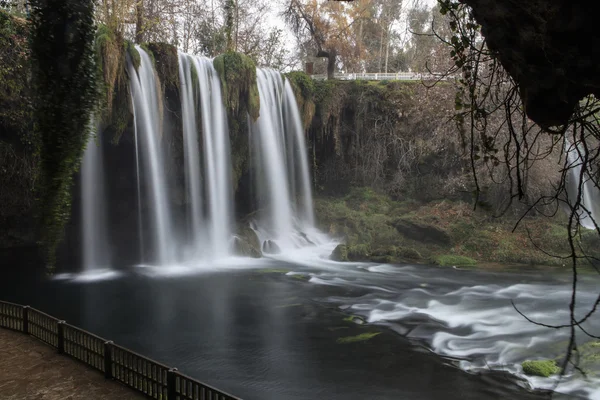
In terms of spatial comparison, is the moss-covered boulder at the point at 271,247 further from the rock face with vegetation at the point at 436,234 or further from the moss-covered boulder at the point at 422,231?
the moss-covered boulder at the point at 422,231

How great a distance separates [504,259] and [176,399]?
1533cm

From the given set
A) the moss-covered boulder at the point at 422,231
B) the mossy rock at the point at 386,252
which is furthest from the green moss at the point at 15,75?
the moss-covered boulder at the point at 422,231

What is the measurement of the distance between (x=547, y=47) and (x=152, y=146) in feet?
51.1

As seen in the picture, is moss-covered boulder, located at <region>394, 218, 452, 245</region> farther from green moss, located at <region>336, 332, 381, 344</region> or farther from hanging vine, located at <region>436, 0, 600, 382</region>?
hanging vine, located at <region>436, 0, 600, 382</region>

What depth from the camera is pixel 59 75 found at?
571 centimetres

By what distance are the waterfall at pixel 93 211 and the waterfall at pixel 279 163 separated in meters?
6.33

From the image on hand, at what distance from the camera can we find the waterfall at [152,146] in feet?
52.7

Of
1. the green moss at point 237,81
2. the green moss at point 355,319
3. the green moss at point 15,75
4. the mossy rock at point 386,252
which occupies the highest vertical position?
the green moss at point 237,81

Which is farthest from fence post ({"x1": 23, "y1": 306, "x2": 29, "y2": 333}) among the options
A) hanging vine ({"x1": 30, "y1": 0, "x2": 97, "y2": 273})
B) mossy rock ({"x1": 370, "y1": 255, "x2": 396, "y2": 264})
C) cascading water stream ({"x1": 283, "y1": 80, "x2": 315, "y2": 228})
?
cascading water stream ({"x1": 283, "y1": 80, "x2": 315, "y2": 228})

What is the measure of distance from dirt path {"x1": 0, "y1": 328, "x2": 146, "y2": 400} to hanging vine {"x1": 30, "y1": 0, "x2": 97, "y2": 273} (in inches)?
51.6

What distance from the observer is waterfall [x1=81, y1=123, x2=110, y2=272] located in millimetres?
16297

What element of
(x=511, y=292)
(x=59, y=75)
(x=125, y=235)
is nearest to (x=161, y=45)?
(x=125, y=235)

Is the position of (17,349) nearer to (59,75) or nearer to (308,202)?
(59,75)

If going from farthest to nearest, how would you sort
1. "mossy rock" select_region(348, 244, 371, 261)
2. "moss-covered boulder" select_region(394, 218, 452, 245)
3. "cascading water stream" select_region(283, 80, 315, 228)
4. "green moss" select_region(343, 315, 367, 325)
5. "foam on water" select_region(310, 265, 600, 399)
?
"cascading water stream" select_region(283, 80, 315, 228)
"moss-covered boulder" select_region(394, 218, 452, 245)
"mossy rock" select_region(348, 244, 371, 261)
"green moss" select_region(343, 315, 367, 325)
"foam on water" select_region(310, 265, 600, 399)
